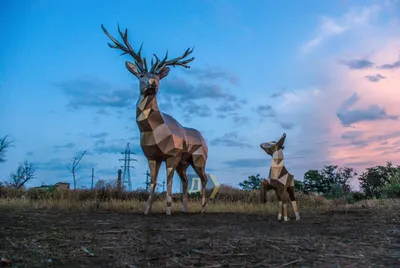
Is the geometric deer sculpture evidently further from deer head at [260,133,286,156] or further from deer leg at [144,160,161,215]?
deer leg at [144,160,161,215]

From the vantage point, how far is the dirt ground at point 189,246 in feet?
12.2

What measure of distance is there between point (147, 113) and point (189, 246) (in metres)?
4.74

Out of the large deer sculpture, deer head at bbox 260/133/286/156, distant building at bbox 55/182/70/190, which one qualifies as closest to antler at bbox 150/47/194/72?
the large deer sculpture

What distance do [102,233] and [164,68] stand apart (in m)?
4.88

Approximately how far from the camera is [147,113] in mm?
8602

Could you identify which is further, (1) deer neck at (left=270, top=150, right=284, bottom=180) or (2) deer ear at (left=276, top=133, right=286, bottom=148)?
(2) deer ear at (left=276, top=133, right=286, bottom=148)

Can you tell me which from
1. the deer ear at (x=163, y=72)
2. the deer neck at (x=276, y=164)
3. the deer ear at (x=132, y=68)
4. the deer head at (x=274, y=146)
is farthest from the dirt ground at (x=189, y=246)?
the deer ear at (x=163, y=72)

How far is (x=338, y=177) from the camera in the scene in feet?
83.9

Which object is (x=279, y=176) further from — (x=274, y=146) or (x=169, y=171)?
(x=169, y=171)

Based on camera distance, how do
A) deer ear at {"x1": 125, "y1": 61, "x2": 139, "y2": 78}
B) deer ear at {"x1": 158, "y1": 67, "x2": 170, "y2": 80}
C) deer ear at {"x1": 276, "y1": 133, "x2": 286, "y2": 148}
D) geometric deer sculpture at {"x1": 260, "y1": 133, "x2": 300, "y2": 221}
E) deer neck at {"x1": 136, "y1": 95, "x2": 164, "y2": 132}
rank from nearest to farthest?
geometric deer sculpture at {"x1": 260, "y1": 133, "x2": 300, "y2": 221} → deer ear at {"x1": 276, "y1": 133, "x2": 286, "y2": 148} → deer neck at {"x1": 136, "y1": 95, "x2": 164, "y2": 132} → deer ear at {"x1": 125, "y1": 61, "x2": 139, "y2": 78} → deer ear at {"x1": 158, "y1": 67, "x2": 170, "y2": 80}

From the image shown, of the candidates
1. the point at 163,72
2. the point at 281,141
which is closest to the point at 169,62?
the point at 163,72

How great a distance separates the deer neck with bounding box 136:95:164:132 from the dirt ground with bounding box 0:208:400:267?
2.85m

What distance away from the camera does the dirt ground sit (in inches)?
146

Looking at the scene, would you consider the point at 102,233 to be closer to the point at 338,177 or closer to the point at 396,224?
the point at 396,224
